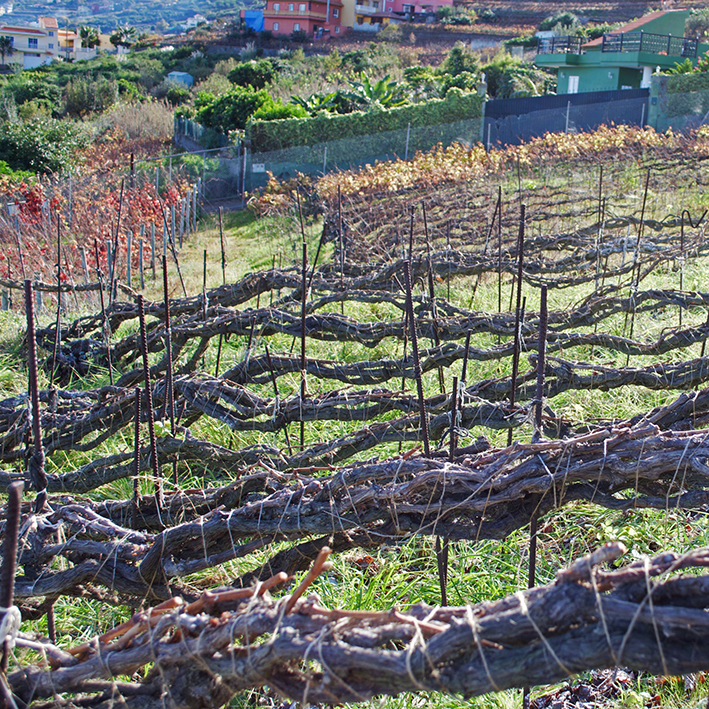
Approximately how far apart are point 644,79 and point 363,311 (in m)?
19.0

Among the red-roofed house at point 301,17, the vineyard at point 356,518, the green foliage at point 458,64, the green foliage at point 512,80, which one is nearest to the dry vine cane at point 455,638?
the vineyard at point 356,518

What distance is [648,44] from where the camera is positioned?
22.3m

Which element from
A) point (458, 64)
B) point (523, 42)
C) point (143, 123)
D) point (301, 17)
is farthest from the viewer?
point (301, 17)

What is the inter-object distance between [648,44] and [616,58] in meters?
1.34

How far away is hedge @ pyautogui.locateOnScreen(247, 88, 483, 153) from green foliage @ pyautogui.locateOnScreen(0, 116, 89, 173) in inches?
209

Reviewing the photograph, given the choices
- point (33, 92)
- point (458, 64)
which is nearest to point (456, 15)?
point (458, 64)

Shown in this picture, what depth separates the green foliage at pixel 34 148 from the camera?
17562 millimetres

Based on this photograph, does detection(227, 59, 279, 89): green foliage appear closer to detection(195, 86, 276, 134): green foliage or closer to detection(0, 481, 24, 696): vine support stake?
detection(195, 86, 276, 134): green foliage

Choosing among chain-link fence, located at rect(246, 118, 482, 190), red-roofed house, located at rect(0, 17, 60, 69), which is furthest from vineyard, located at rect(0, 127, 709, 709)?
red-roofed house, located at rect(0, 17, 60, 69)

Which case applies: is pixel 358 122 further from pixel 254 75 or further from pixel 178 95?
pixel 178 95

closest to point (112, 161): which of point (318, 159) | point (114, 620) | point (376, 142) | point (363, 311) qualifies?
point (318, 159)

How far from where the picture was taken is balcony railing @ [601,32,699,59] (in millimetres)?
21875

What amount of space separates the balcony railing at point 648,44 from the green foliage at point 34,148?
17.1 metres

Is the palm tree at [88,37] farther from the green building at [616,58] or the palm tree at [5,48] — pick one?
the green building at [616,58]
